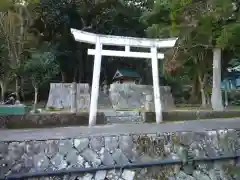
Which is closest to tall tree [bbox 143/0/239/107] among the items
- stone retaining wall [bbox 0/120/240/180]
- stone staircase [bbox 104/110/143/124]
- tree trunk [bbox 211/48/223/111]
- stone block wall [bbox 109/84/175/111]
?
tree trunk [bbox 211/48/223/111]

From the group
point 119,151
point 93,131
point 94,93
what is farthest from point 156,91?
point 119,151

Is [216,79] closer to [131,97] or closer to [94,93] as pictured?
[131,97]

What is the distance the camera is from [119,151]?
641 centimetres

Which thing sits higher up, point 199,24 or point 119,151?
point 199,24

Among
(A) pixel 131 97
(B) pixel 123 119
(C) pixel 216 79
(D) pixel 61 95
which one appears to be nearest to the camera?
(B) pixel 123 119

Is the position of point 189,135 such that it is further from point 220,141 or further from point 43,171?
point 43,171

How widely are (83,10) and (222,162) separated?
21.9 m

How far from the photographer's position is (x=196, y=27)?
452 inches

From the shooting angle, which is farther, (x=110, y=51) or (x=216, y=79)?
(x=216, y=79)

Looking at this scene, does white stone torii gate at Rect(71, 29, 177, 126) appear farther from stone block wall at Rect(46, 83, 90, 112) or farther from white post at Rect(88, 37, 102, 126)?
stone block wall at Rect(46, 83, 90, 112)

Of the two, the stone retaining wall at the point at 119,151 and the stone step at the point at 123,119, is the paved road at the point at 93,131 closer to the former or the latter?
the stone retaining wall at the point at 119,151

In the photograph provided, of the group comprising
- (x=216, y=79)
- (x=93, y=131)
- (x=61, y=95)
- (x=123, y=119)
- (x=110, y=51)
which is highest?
(x=110, y=51)

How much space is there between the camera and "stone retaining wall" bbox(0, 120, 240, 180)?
5977 mm

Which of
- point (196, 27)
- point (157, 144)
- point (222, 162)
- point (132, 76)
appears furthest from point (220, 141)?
point (132, 76)
